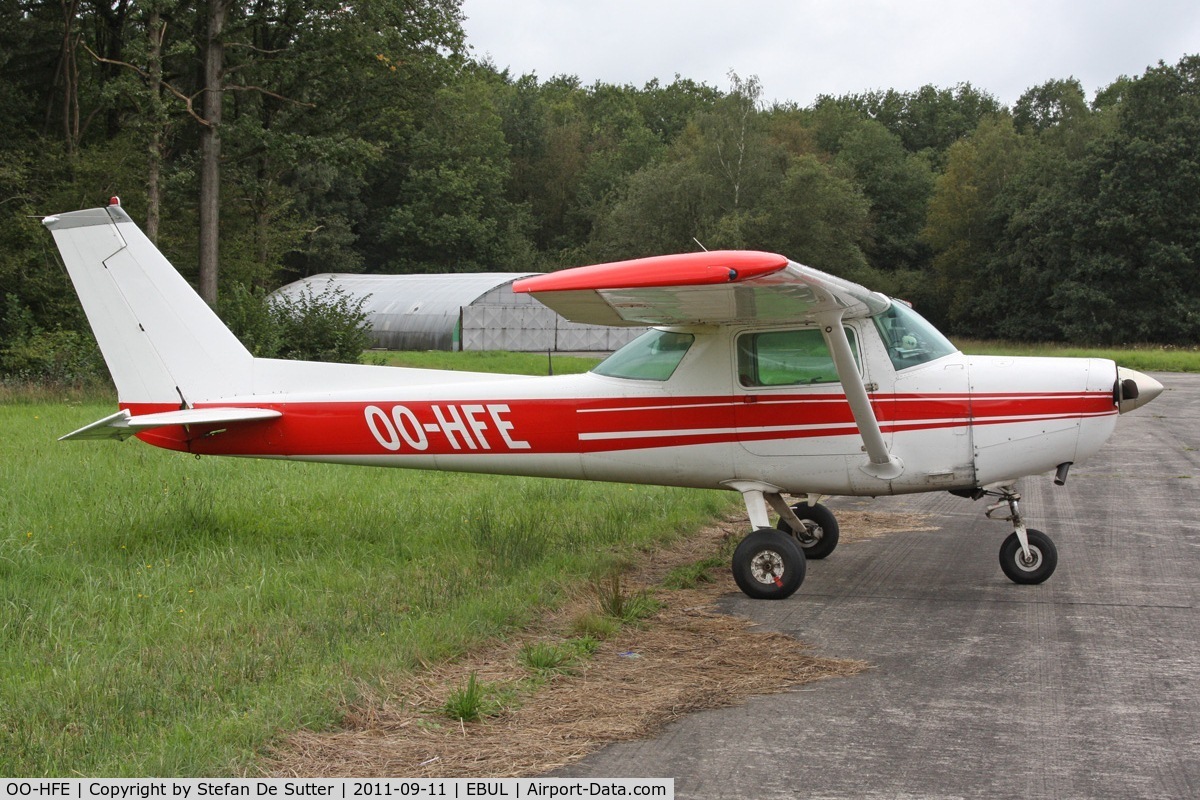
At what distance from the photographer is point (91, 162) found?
26109 millimetres

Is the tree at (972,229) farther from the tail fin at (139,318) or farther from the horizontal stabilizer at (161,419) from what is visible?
the horizontal stabilizer at (161,419)

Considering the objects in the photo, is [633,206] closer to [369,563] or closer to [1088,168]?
[1088,168]

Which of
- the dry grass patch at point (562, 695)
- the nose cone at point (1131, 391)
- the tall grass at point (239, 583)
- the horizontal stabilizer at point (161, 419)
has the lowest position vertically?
the dry grass patch at point (562, 695)

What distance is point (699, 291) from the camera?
662cm

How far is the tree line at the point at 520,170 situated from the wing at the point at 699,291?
16798 millimetres

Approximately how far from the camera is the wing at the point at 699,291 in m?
5.71

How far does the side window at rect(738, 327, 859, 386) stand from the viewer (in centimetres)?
768

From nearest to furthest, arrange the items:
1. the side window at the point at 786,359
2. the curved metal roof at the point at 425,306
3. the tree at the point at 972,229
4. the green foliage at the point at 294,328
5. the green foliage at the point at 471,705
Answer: the green foliage at the point at 471,705 < the side window at the point at 786,359 < the green foliage at the point at 294,328 < the curved metal roof at the point at 425,306 < the tree at the point at 972,229

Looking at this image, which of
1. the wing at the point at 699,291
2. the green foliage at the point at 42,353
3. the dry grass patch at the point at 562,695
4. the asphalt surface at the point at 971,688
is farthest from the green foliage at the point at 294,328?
the dry grass patch at the point at 562,695

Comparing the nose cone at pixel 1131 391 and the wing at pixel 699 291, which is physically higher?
the wing at pixel 699 291

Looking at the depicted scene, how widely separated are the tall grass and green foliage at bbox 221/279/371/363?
365 inches
